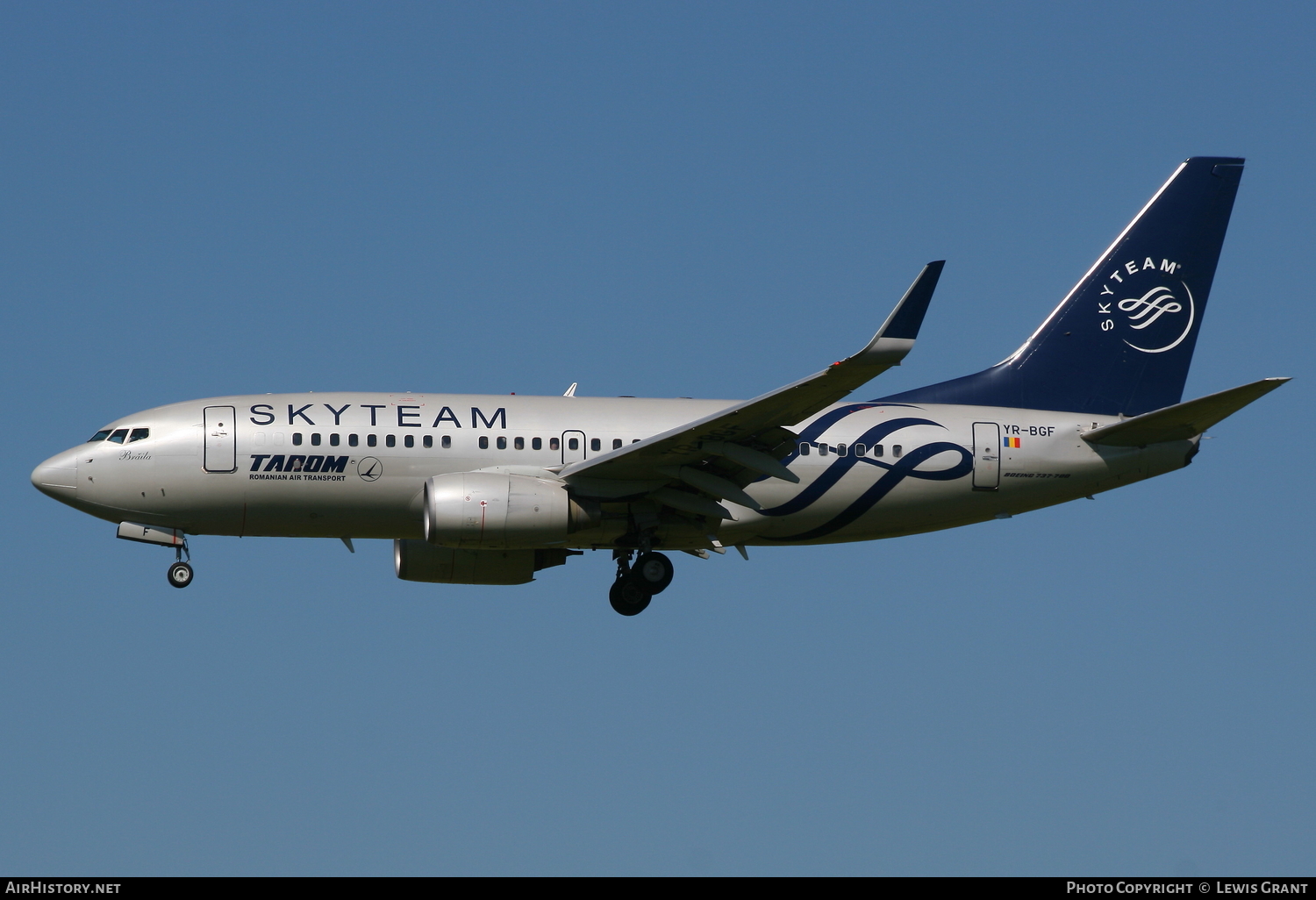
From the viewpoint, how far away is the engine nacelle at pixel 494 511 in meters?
31.0

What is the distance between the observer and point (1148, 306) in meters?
38.2

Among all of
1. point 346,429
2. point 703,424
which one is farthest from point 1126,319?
point 346,429

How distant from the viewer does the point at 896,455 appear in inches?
1347

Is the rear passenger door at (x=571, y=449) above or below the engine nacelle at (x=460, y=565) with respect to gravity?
above

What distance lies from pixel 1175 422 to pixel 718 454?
983cm

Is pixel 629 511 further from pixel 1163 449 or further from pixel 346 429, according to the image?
pixel 1163 449

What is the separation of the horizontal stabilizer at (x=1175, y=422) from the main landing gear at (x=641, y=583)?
9505 millimetres

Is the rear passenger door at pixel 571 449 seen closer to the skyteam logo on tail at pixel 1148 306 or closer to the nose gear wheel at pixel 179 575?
the nose gear wheel at pixel 179 575

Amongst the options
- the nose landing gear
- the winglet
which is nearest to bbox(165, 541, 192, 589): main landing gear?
the nose landing gear

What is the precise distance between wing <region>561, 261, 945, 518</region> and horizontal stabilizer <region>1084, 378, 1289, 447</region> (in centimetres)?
760

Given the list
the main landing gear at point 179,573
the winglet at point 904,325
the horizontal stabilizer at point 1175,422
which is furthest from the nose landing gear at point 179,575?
the horizontal stabilizer at point 1175,422

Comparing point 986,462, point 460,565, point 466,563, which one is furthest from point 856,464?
point 460,565

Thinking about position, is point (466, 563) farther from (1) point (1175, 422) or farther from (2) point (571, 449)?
(1) point (1175, 422)

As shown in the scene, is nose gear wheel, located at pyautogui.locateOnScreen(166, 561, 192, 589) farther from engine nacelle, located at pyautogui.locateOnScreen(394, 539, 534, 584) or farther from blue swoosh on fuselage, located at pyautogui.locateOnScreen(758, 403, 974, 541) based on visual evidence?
blue swoosh on fuselage, located at pyautogui.locateOnScreen(758, 403, 974, 541)
